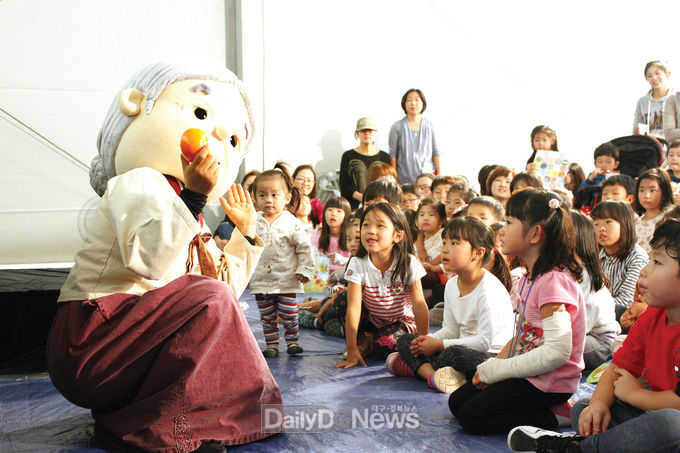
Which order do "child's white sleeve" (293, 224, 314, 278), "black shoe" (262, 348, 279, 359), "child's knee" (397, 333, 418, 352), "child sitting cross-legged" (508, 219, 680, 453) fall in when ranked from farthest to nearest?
1. "child's white sleeve" (293, 224, 314, 278)
2. "black shoe" (262, 348, 279, 359)
3. "child's knee" (397, 333, 418, 352)
4. "child sitting cross-legged" (508, 219, 680, 453)

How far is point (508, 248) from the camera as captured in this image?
2.18 m

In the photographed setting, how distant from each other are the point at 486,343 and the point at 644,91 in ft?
20.5

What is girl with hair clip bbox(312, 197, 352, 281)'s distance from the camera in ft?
15.3

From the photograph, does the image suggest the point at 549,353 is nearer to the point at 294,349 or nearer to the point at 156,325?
the point at 156,325

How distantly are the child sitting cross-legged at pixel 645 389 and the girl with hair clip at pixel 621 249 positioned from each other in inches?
63.1

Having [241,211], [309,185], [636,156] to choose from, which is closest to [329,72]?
[309,185]

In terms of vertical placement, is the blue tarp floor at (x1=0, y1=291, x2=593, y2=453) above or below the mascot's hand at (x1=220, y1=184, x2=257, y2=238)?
below

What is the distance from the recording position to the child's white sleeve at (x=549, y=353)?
1.97 m

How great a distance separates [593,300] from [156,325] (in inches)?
68.5

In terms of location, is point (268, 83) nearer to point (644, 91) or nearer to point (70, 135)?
point (70, 135)

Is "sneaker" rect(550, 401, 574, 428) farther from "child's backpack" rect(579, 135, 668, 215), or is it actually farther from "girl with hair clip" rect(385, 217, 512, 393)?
"child's backpack" rect(579, 135, 668, 215)

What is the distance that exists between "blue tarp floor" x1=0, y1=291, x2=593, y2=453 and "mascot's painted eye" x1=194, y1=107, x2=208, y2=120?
98 cm

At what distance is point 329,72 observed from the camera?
7023 millimetres

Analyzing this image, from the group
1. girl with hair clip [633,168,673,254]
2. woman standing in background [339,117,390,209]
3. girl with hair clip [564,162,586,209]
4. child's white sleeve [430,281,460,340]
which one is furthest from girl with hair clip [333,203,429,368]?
girl with hair clip [564,162,586,209]
